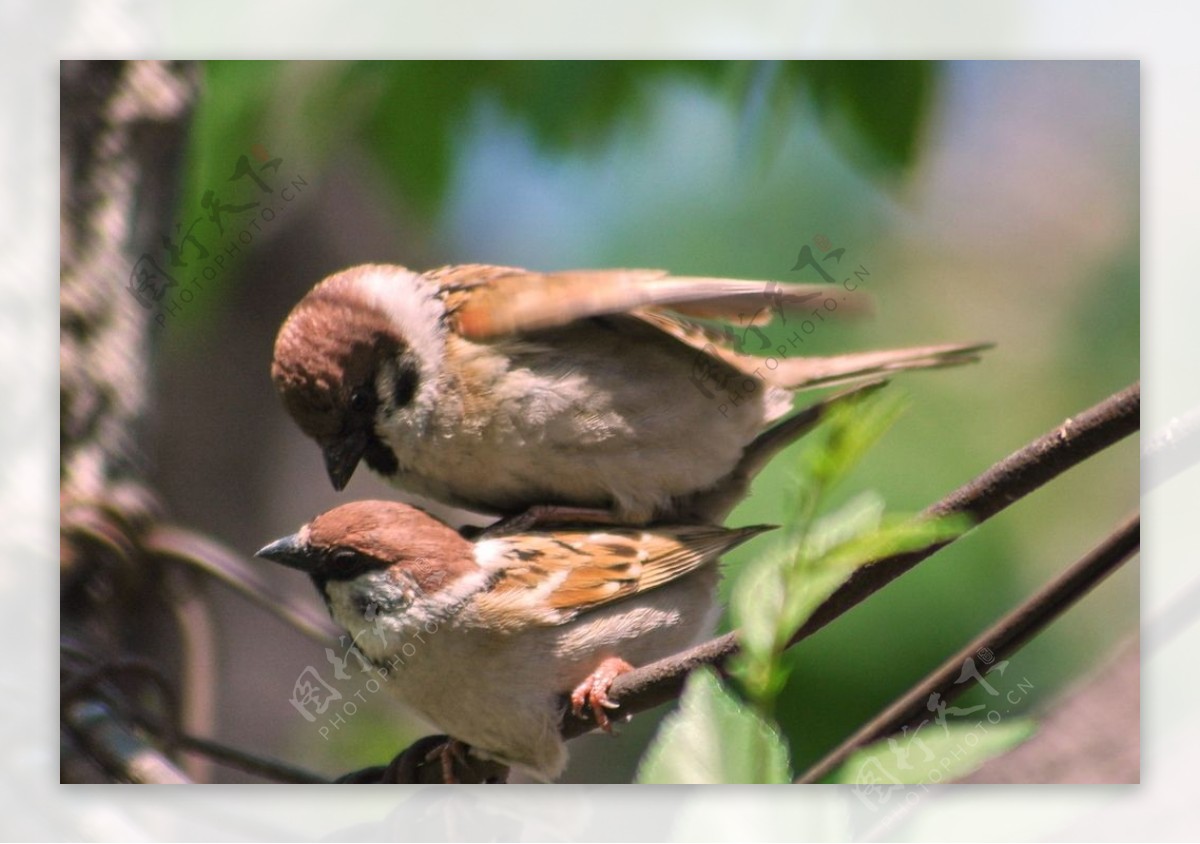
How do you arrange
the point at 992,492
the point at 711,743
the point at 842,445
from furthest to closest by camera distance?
the point at 992,492, the point at 711,743, the point at 842,445

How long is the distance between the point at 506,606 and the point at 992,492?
0.62 m

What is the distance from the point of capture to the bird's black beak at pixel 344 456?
1.58 meters

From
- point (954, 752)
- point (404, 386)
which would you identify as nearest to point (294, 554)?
point (404, 386)

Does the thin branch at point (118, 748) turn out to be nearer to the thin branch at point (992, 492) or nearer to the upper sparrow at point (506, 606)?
the upper sparrow at point (506, 606)

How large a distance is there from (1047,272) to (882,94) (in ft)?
1.11

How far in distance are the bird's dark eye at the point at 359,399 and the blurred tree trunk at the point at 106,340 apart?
334 mm

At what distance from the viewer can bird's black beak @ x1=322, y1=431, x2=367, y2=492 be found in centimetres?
Result: 158

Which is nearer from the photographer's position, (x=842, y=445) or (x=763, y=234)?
(x=842, y=445)

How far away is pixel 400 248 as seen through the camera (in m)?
1.67

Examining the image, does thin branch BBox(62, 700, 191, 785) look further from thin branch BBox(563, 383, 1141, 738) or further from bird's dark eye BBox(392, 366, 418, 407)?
thin branch BBox(563, 383, 1141, 738)

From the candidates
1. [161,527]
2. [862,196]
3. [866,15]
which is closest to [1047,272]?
[862,196]

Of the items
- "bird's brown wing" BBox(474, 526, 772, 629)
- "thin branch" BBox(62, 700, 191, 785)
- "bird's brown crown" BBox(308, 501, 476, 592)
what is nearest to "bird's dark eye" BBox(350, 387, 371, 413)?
"bird's brown crown" BBox(308, 501, 476, 592)

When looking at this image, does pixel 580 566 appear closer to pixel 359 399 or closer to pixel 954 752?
pixel 359 399

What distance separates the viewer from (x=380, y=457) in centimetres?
159
